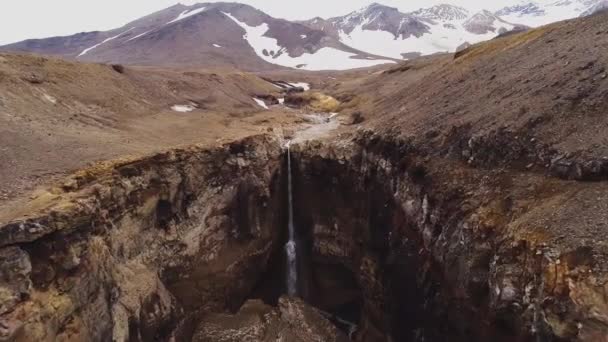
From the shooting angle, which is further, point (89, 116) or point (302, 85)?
point (302, 85)

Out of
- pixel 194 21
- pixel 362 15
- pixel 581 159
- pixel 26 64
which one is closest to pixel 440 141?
pixel 581 159

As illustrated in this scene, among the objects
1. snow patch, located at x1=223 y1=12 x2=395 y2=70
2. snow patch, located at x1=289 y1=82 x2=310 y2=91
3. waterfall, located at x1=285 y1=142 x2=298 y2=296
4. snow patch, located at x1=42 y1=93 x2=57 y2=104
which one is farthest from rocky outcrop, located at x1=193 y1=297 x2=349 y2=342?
snow patch, located at x1=223 y1=12 x2=395 y2=70

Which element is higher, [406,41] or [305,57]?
[406,41]

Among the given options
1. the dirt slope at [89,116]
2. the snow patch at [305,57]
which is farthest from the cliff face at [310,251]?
the snow patch at [305,57]

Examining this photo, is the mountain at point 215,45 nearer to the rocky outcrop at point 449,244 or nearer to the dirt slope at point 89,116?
the dirt slope at point 89,116

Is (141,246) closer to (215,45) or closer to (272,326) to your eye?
(272,326)

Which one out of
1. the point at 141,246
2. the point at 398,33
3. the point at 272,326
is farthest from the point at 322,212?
the point at 398,33
